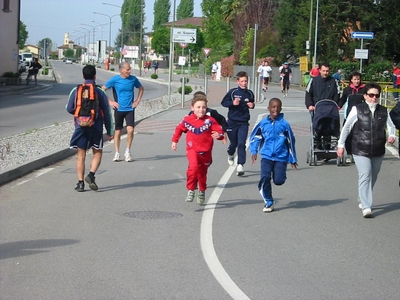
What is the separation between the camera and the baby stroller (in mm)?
14250

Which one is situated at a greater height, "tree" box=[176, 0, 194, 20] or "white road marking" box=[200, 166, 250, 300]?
"tree" box=[176, 0, 194, 20]

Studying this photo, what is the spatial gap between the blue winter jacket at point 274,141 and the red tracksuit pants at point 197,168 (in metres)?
0.62

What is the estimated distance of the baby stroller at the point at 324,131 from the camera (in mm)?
14250

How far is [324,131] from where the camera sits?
14617 millimetres

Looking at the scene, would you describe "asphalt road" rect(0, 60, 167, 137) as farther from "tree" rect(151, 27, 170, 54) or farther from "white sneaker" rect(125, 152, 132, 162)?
"tree" rect(151, 27, 170, 54)

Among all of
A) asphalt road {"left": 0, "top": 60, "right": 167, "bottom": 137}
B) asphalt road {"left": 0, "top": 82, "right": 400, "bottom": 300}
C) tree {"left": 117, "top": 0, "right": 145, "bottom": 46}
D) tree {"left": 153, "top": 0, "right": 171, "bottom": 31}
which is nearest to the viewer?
asphalt road {"left": 0, "top": 82, "right": 400, "bottom": 300}

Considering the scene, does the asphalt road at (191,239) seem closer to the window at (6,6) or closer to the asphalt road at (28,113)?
the asphalt road at (28,113)

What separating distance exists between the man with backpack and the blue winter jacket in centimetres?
230

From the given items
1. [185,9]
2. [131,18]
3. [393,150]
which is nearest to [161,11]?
[185,9]

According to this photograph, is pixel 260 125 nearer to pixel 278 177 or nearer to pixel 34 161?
pixel 278 177

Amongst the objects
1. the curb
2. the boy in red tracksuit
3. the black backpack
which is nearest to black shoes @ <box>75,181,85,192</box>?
the black backpack

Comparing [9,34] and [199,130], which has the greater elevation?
[9,34]

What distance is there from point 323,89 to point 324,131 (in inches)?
30.4

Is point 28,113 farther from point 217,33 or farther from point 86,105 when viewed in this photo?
point 217,33
